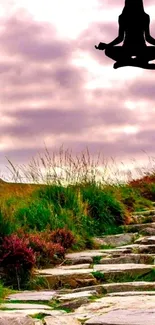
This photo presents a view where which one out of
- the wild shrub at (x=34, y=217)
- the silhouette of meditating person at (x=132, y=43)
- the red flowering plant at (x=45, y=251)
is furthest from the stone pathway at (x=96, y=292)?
the silhouette of meditating person at (x=132, y=43)

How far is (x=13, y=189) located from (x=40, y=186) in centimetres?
118

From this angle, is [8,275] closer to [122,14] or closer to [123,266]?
[123,266]

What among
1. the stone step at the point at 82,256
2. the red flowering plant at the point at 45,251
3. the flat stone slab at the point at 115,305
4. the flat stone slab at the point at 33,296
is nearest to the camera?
the flat stone slab at the point at 115,305

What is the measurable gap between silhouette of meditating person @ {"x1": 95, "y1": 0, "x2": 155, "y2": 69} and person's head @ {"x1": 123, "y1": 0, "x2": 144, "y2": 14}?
1 centimetres

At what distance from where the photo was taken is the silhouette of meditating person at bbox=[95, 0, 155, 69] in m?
2.20

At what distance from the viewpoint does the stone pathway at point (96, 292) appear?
5375 mm

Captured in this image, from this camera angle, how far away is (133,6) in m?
2.13

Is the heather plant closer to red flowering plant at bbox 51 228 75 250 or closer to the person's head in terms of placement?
red flowering plant at bbox 51 228 75 250

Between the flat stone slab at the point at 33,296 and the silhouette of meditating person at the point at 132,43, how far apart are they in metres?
4.81

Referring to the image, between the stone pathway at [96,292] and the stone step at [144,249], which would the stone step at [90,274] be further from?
the stone step at [144,249]

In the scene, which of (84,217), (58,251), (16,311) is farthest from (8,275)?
(84,217)

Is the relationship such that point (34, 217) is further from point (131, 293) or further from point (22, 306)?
point (22, 306)

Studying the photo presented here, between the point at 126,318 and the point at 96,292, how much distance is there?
5.40ft

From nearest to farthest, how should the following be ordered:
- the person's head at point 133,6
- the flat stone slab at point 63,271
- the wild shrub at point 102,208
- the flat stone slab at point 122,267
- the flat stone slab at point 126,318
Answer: the person's head at point 133,6 < the flat stone slab at point 126,318 < the flat stone slab at point 63,271 < the flat stone slab at point 122,267 < the wild shrub at point 102,208
